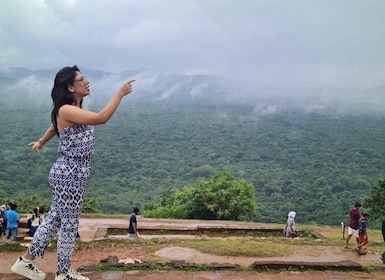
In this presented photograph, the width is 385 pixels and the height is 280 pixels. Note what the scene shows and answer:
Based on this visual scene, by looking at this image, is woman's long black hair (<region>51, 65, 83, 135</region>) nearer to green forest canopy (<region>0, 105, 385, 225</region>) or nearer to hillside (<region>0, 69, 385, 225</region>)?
green forest canopy (<region>0, 105, 385, 225</region>)

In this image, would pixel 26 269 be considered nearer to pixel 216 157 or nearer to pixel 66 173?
pixel 66 173

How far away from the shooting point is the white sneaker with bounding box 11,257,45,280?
360cm

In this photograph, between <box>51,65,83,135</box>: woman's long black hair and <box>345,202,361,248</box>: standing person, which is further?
<box>345,202,361,248</box>: standing person

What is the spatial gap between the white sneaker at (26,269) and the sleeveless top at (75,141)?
1104 millimetres

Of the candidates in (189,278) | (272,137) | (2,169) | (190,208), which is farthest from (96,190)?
(272,137)

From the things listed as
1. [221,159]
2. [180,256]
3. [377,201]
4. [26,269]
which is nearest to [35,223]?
[180,256]

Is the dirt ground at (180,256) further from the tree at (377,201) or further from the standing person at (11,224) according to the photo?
the tree at (377,201)

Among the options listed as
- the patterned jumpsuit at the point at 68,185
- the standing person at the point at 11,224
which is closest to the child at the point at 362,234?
the patterned jumpsuit at the point at 68,185

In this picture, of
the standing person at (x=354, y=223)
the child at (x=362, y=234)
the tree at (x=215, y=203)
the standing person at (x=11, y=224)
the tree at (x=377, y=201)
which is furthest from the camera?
the tree at (x=215, y=203)

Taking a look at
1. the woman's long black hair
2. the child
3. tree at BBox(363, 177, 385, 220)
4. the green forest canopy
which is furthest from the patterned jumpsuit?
the green forest canopy

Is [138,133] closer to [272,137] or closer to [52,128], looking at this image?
[272,137]

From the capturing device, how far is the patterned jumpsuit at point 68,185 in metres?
3.51

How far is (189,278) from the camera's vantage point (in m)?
4.08

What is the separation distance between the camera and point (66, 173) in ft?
11.5
